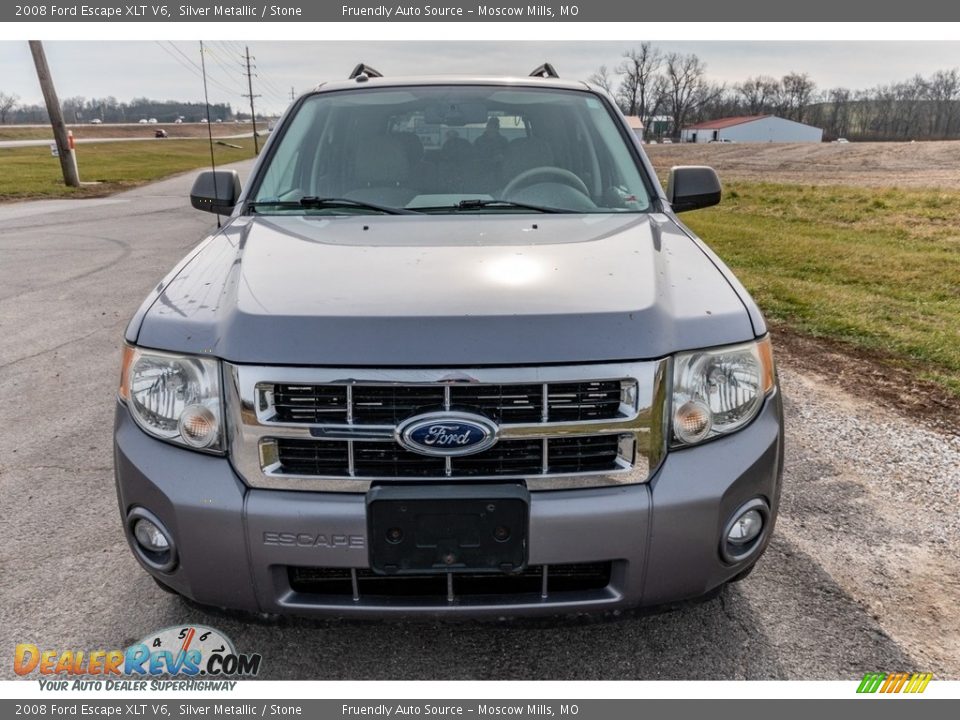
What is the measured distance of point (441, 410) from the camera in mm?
1980

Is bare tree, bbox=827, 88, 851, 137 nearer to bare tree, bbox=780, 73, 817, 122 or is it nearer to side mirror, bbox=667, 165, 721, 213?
bare tree, bbox=780, 73, 817, 122

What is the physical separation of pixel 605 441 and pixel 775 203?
1752cm

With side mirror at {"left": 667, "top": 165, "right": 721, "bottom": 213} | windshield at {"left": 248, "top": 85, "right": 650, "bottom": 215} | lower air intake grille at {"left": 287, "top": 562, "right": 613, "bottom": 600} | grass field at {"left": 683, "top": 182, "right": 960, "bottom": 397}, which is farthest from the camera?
grass field at {"left": 683, "top": 182, "right": 960, "bottom": 397}

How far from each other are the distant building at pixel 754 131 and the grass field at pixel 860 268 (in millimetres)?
94231

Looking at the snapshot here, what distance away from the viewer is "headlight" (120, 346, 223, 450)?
2076 mm

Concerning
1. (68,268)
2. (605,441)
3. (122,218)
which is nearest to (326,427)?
(605,441)

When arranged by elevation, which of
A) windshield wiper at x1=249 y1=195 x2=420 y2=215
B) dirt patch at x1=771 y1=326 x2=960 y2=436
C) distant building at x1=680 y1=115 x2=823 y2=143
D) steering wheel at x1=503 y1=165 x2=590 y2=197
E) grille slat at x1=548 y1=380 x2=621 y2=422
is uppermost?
steering wheel at x1=503 y1=165 x2=590 y2=197

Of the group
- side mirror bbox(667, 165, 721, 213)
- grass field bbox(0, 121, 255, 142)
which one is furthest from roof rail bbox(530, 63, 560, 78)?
grass field bbox(0, 121, 255, 142)

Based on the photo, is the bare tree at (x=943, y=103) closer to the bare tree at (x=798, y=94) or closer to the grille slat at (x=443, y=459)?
the bare tree at (x=798, y=94)

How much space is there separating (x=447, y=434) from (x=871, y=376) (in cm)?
423

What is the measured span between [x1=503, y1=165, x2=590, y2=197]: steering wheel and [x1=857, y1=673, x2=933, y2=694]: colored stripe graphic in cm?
207

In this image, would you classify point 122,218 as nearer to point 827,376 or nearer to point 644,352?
point 827,376

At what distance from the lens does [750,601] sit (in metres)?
2.68

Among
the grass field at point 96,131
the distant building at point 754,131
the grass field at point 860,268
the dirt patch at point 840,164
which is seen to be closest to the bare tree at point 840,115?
the distant building at point 754,131
